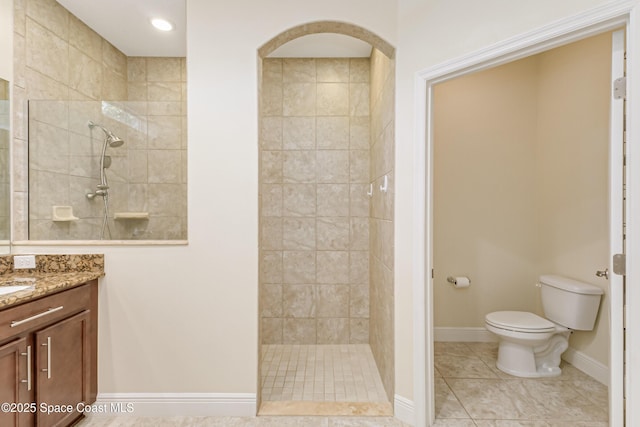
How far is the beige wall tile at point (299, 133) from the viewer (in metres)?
3.17

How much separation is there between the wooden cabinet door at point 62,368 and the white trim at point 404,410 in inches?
72.0

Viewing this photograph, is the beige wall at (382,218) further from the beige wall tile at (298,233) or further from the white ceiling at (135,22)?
the white ceiling at (135,22)

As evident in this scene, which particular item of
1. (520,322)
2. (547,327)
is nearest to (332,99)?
(520,322)

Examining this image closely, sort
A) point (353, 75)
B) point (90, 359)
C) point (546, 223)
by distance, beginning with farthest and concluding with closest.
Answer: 1. point (353, 75)
2. point (546, 223)
3. point (90, 359)

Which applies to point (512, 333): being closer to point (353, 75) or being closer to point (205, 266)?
point (205, 266)

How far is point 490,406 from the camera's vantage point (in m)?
2.14

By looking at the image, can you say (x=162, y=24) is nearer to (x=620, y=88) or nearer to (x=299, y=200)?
(x=299, y=200)

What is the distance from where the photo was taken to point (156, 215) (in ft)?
7.18

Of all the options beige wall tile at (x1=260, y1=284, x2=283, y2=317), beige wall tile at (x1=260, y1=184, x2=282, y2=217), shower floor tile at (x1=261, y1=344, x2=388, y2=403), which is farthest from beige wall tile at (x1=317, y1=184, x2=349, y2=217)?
shower floor tile at (x1=261, y1=344, x2=388, y2=403)

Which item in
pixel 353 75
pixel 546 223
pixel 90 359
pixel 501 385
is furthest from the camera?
pixel 353 75

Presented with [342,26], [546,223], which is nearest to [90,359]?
[342,26]

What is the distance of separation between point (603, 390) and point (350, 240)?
7.00 feet

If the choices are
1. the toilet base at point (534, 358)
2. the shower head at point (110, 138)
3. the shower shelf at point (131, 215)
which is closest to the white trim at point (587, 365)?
the toilet base at point (534, 358)

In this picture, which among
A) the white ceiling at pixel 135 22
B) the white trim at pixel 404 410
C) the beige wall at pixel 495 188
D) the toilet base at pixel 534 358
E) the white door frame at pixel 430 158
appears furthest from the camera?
the beige wall at pixel 495 188
